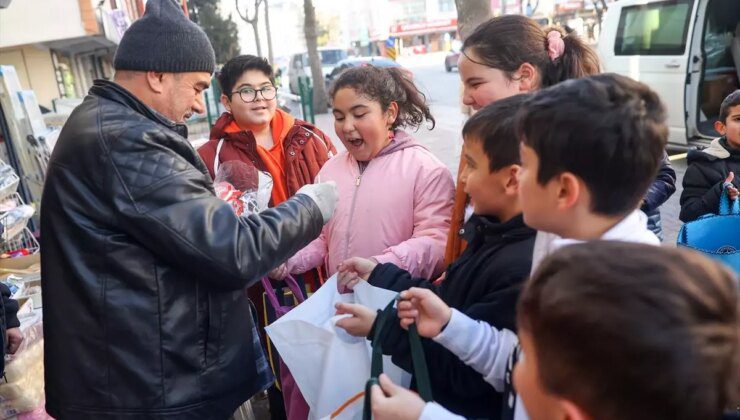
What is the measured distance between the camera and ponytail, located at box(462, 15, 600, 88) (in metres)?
2.07

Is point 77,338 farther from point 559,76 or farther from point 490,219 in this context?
point 559,76

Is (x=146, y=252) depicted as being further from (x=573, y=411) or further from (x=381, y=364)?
(x=573, y=411)

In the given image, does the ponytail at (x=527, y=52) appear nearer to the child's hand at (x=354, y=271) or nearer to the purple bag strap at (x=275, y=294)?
→ the child's hand at (x=354, y=271)

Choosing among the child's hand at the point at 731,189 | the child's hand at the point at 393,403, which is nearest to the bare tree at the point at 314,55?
the child's hand at the point at 731,189

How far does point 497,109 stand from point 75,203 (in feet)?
3.80

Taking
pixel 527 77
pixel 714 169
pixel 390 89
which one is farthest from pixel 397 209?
pixel 714 169

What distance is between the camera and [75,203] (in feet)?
5.27

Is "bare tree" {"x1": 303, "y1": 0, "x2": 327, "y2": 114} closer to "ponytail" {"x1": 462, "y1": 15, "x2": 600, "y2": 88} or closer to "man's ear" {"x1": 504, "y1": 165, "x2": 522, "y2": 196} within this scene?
"ponytail" {"x1": 462, "y1": 15, "x2": 600, "y2": 88}

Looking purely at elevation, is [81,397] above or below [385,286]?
below

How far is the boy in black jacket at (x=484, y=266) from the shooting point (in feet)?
4.79

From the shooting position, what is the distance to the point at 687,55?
23.6ft

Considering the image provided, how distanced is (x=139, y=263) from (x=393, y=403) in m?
0.83

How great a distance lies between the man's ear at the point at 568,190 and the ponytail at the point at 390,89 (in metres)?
1.27

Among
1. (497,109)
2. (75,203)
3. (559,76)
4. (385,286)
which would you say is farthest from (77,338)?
(559,76)
